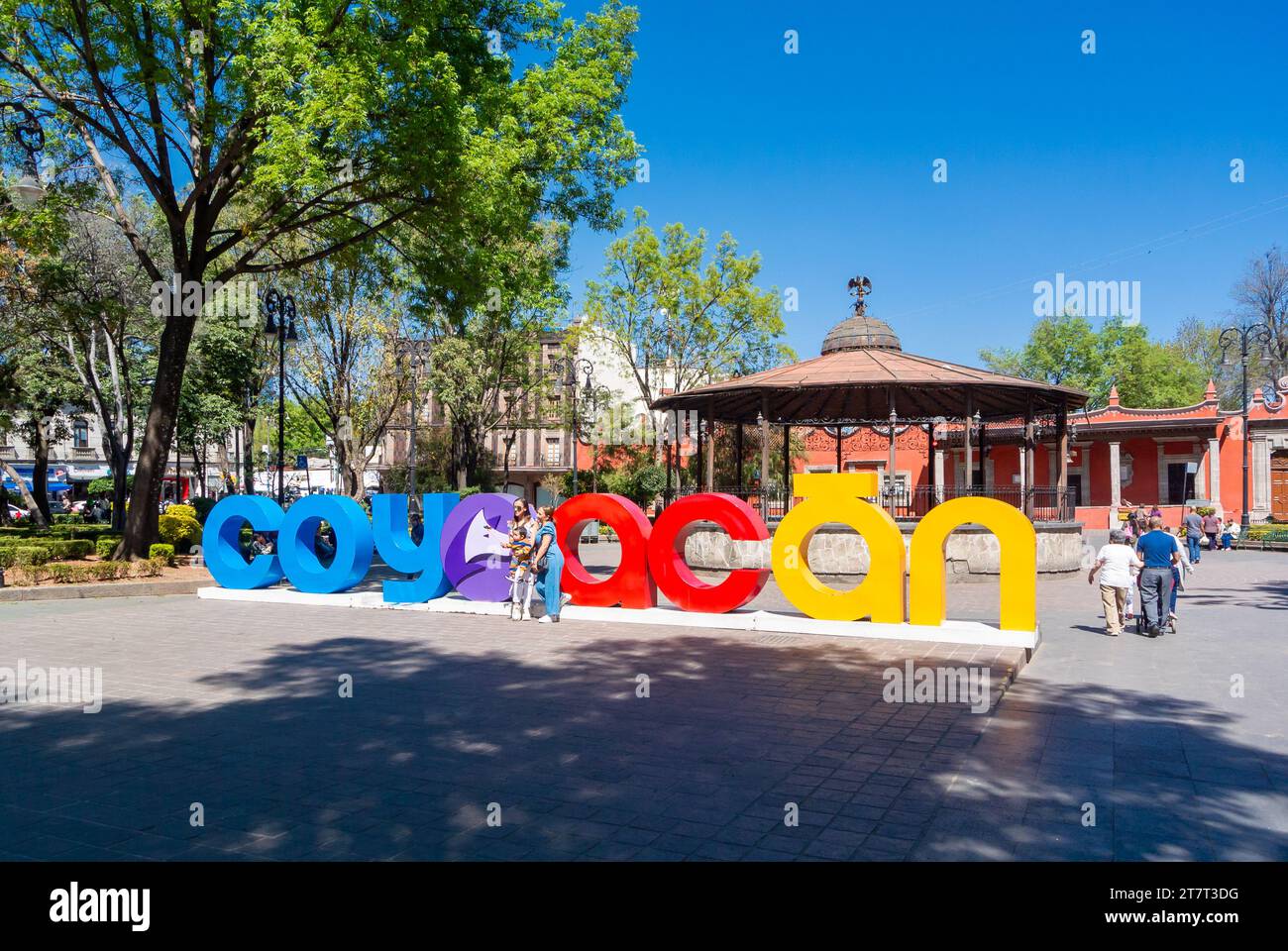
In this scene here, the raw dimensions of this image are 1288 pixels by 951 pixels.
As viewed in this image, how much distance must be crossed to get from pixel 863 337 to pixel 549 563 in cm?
1661

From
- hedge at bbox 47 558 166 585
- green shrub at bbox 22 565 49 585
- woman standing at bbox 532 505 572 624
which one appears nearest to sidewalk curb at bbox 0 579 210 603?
hedge at bbox 47 558 166 585

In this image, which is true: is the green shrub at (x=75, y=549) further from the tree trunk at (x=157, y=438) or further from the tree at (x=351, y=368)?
the tree at (x=351, y=368)

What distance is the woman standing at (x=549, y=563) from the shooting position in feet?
43.9

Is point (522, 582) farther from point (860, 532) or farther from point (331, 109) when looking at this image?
point (331, 109)

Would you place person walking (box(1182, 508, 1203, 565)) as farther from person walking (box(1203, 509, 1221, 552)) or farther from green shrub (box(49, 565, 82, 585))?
green shrub (box(49, 565, 82, 585))

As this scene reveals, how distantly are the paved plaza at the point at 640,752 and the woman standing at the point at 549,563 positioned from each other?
1487 mm

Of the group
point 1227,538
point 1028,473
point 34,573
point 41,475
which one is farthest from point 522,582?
point 1227,538

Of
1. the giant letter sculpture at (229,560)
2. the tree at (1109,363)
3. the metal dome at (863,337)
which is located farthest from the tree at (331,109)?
the tree at (1109,363)

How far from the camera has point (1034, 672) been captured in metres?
9.91

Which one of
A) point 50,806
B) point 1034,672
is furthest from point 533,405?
point 50,806

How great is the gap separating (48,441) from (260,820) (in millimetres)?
40183

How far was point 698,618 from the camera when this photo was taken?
42.4 ft

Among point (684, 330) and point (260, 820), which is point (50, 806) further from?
point (684, 330)

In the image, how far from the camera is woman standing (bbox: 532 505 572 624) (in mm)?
13375
